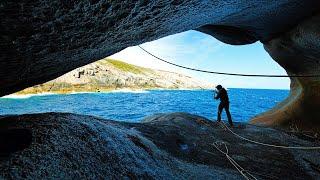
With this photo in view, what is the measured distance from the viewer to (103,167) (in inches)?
238

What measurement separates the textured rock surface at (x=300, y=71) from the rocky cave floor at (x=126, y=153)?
17.3 feet

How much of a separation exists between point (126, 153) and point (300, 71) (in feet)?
57.1

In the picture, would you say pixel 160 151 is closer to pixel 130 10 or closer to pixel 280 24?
pixel 130 10

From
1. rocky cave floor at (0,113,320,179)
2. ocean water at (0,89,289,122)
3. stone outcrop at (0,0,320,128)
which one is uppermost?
stone outcrop at (0,0,320,128)

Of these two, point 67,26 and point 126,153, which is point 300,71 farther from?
point 67,26

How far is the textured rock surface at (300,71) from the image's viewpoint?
16.6m

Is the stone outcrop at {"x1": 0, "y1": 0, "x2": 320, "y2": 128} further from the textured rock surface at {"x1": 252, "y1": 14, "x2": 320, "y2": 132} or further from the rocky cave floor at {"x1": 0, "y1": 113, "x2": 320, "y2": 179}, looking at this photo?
the textured rock surface at {"x1": 252, "y1": 14, "x2": 320, "y2": 132}

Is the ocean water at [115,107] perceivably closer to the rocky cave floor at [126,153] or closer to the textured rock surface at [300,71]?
the textured rock surface at [300,71]

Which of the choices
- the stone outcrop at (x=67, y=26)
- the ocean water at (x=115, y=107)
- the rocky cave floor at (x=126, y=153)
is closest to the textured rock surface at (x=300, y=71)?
the rocky cave floor at (x=126, y=153)

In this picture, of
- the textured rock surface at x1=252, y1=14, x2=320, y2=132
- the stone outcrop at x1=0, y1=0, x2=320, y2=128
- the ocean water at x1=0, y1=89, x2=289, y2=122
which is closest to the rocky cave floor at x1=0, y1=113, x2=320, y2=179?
the stone outcrop at x1=0, y1=0, x2=320, y2=128

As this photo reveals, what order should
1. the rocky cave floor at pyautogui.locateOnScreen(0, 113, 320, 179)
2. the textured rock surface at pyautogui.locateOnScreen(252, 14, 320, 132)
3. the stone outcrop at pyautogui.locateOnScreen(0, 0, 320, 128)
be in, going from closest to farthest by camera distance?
1. the stone outcrop at pyautogui.locateOnScreen(0, 0, 320, 128)
2. the rocky cave floor at pyautogui.locateOnScreen(0, 113, 320, 179)
3. the textured rock surface at pyautogui.locateOnScreen(252, 14, 320, 132)

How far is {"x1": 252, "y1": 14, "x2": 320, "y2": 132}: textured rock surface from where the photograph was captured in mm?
16625

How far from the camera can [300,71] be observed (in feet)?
66.6

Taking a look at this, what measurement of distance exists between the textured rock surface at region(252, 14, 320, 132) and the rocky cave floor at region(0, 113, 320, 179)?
5.28 meters
